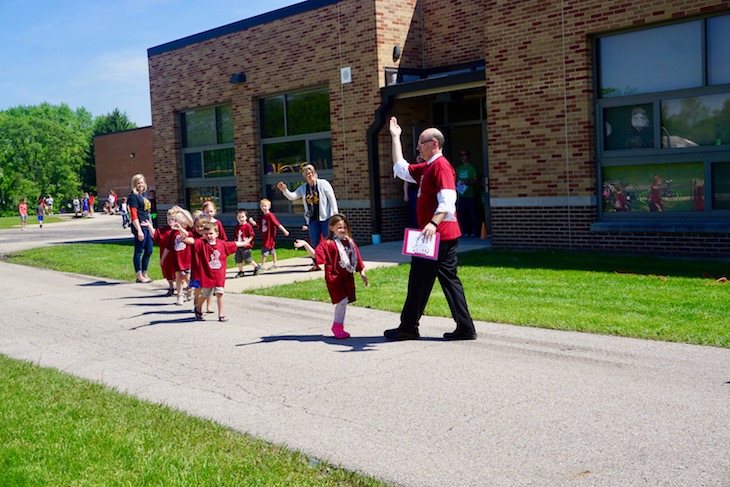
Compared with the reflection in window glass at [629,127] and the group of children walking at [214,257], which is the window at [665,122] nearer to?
the reflection in window glass at [629,127]

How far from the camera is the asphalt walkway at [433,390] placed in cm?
464

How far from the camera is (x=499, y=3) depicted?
14.6 meters

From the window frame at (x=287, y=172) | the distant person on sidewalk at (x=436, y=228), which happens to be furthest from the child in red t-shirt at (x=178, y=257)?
the window frame at (x=287, y=172)

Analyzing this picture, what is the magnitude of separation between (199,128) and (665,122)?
1423 centimetres

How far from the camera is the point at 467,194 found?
1747 centimetres

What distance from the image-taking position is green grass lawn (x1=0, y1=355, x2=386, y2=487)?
4.47 m

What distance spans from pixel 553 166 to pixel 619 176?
1128 millimetres

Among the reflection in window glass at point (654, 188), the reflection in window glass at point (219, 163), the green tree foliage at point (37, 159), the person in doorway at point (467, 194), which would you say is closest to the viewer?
the reflection in window glass at point (654, 188)

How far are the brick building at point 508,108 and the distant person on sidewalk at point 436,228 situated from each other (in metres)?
5.87

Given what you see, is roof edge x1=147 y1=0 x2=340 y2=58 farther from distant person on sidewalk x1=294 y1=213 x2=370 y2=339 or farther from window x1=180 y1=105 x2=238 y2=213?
distant person on sidewalk x1=294 y1=213 x2=370 y2=339

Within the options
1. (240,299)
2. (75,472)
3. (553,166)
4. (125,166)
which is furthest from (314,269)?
(125,166)

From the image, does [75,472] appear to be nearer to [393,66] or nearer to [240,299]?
[240,299]

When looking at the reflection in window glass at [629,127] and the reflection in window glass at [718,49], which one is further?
the reflection in window glass at [629,127]

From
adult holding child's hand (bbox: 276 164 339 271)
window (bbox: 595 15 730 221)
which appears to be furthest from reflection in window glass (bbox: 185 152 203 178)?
window (bbox: 595 15 730 221)
